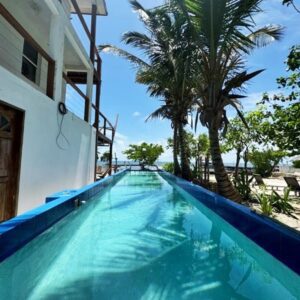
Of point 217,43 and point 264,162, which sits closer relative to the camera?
point 217,43

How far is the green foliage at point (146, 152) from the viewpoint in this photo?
1451 inches

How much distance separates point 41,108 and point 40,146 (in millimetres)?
857

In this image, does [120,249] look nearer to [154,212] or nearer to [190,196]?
[154,212]

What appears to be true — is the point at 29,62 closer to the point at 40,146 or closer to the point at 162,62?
the point at 40,146

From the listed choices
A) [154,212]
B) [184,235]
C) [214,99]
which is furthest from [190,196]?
[184,235]

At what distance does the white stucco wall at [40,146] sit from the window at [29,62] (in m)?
2.16

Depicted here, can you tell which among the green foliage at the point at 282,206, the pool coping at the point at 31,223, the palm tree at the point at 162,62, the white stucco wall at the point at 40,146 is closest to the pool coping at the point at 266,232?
the green foliage at the point at 282,206

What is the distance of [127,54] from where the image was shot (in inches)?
621

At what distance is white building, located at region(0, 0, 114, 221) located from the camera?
509 centimetres

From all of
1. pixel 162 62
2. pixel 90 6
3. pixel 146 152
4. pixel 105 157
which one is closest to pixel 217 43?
pixel 162 62

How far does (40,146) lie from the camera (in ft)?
20.1

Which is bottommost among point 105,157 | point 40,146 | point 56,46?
point 40,146

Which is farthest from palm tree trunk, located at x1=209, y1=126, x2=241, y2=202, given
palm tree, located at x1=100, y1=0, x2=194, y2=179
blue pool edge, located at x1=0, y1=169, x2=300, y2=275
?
palm tree, located at x1=100, y1=0, x2=194, y2=179

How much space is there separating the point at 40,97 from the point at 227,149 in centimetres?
1382
